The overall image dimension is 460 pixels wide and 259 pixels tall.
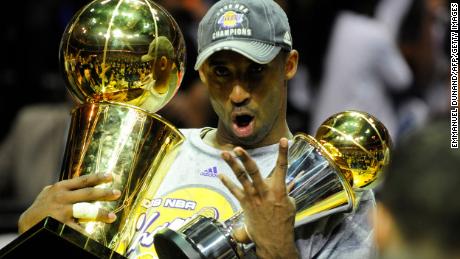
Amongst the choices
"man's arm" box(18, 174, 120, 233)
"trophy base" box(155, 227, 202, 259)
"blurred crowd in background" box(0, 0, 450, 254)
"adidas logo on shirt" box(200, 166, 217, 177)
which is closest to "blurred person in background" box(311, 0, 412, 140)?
"blurred crowd in background" box(0, 0, 450, 254)

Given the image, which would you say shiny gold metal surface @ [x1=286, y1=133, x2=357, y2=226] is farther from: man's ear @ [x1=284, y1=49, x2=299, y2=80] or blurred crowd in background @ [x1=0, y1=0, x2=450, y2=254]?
blurred crowd in background @ [x1=0, y1=0, x2=450, y2=254]

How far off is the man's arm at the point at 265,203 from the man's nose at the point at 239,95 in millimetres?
384

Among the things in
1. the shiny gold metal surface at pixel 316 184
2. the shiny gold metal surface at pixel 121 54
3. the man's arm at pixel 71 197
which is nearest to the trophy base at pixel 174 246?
the man's arm at pixel 71 197

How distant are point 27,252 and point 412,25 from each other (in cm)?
381

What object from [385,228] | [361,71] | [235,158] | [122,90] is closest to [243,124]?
[235,158]

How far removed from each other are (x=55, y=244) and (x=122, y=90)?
0.62 m

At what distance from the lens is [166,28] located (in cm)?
331

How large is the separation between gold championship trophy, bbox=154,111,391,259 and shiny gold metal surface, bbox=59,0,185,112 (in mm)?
482

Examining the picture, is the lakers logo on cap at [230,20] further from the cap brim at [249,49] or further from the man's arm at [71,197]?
the man's arm at [71,197]

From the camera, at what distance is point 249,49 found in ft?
10.4

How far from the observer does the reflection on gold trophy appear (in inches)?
123

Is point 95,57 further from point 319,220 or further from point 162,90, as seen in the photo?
point 319,220

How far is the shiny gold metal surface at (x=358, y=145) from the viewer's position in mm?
3125

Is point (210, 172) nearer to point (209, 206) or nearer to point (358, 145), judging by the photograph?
point (209, 206)
